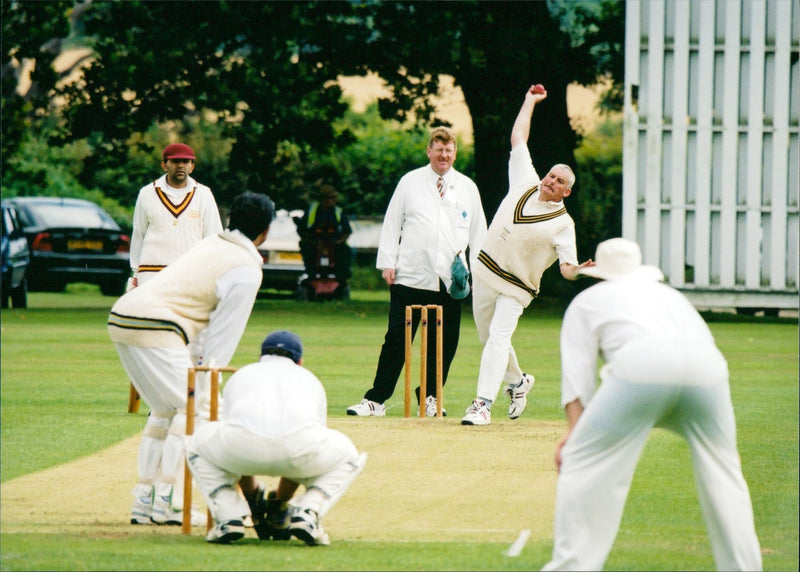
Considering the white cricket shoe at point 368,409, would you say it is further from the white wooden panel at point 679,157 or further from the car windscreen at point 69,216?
the car windscreen at point 69,216

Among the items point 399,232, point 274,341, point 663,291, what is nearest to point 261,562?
point 274,341

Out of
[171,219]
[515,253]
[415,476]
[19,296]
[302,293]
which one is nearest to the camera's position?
[415,476]

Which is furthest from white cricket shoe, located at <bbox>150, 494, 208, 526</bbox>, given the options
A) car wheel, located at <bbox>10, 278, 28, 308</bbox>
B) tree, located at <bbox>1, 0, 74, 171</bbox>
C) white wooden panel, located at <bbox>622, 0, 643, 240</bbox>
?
tree, located at <bbox>1, 0, 74, 171</bbox>

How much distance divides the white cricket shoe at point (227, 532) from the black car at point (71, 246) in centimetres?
1856

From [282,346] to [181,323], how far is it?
545mm

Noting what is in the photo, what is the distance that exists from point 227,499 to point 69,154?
39677 millimetres

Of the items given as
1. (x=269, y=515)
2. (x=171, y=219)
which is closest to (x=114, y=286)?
(x=171, y=219)

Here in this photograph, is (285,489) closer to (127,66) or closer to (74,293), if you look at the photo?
(127,66)

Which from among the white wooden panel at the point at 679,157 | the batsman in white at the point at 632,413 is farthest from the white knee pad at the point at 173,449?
the white wooden panel at the point at 679,157

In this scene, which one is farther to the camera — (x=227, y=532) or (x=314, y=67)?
(x=314, y=67)

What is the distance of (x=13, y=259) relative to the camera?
76.3 feet

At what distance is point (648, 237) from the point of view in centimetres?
2191

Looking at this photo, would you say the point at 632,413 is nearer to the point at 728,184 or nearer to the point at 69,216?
the point at 728,184

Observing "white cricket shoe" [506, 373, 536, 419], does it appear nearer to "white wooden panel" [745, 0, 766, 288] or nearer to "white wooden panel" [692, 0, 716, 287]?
"white wooden panel" [692, 0, 716, 287]
